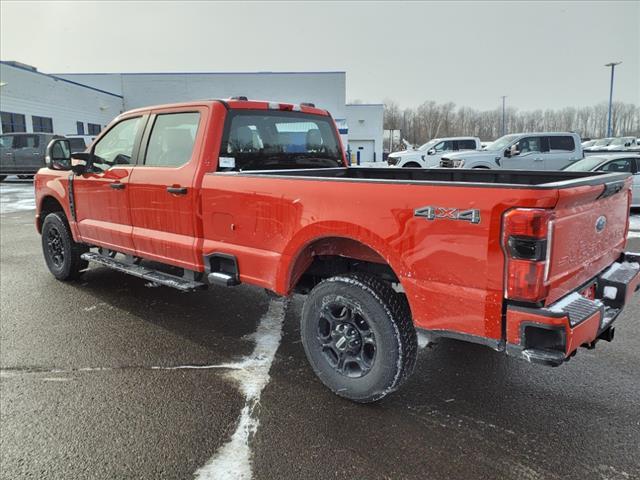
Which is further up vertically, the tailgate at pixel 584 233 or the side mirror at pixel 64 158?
the side mirror at pixel 64 158

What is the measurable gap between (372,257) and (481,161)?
14654 millimetres

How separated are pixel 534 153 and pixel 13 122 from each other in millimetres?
25659

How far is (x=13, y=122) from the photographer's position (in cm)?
2617

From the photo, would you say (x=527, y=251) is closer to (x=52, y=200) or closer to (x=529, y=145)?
(x=52, y=200)

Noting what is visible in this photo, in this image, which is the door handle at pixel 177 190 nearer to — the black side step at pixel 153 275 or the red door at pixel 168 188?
the red door at pixel 168 188

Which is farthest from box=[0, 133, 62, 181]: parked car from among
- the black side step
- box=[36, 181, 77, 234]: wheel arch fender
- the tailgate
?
the tailgate

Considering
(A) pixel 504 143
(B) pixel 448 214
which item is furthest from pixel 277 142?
(A) pixel 504 143

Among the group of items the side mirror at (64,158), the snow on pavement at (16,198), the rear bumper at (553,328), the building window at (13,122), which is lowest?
the snow on pavement at (16,198)

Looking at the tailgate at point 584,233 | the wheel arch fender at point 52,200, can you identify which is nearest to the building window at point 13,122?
the wheel arch fender at point 52,200

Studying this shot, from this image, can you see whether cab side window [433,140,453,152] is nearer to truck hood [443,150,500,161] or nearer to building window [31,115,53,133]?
truck hood [443,150,500,161]

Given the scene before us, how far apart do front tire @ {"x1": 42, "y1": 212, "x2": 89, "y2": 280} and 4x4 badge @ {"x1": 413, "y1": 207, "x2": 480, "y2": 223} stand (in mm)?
4812

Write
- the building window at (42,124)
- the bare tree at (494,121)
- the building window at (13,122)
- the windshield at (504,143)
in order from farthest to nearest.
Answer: the bare tree at (494,121)
the building window at (42,124)
the building window at (13,122)
the windshield at (504,143)

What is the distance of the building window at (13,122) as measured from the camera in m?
25.2

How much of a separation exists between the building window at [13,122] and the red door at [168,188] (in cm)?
2543
